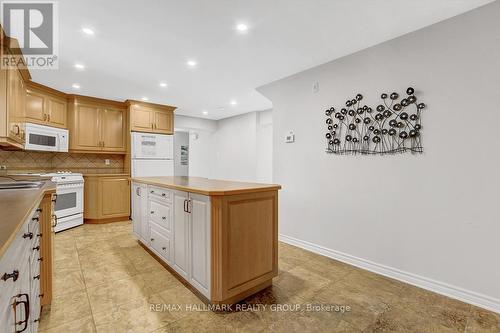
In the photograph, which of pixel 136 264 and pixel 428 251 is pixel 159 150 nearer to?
pixel 136 264

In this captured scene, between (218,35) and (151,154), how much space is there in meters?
3.26

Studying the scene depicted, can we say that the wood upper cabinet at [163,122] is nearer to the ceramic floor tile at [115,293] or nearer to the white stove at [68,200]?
the white stove at [68,200]

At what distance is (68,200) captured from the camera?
401 cm

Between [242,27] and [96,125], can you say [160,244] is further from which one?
[96,125]

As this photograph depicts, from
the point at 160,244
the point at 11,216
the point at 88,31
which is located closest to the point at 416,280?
the point at 160,244

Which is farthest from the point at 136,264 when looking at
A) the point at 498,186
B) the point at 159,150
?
the point at 498,186

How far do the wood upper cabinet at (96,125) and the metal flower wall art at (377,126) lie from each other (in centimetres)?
413

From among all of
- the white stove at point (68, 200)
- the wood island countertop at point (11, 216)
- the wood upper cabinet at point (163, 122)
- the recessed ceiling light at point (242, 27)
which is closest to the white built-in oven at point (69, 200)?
the white stove at point (68, 200)

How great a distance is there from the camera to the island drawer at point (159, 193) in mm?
2445

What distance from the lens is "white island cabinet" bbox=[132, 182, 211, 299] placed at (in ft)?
6.31

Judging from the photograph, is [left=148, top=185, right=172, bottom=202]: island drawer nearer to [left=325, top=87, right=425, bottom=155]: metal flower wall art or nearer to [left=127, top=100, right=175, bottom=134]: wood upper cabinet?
[left=325, top=87, right=425, bottom=155]: metal flower wall art

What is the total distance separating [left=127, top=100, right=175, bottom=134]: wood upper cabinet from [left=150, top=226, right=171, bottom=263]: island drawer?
9.04 ft

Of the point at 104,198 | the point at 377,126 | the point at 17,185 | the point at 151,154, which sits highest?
the point at 377,126
